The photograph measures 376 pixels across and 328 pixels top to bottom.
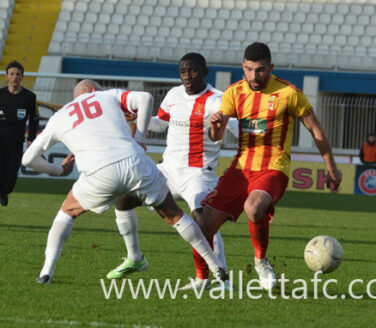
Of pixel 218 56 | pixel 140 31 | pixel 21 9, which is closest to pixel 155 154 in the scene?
pixel 218 56

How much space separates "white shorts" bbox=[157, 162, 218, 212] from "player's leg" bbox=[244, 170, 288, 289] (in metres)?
0.68

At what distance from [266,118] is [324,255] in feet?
3.80

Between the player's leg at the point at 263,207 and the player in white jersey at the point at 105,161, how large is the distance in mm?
447

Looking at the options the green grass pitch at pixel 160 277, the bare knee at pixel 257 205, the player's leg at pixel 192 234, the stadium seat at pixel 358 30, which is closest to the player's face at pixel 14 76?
the green grass pitch at pixel 160 277

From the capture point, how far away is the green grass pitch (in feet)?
17.6

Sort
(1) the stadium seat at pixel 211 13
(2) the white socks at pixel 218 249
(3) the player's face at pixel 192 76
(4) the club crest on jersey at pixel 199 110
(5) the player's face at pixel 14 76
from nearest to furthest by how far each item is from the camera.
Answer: (2) the white socks at pixel 218 249
(3) the player's face at pixel 192 76
(4) the club crest on jersey at pixel 199 110
(5) the player's face at pixel 14 76
(1) the stadium seat at pixel 211 13

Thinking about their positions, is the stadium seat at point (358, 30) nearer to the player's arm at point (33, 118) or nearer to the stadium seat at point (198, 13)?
the stadium seat at point (198, 13)

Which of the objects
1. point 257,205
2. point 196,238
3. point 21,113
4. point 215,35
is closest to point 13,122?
point 21,113

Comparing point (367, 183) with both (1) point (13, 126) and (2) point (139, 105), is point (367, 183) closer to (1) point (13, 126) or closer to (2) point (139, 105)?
(1) point (13, 126)

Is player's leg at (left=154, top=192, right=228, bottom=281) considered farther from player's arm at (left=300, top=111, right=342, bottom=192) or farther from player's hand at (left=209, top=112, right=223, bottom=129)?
player's arm at (left=300, top=111, right=342, bottom=192)

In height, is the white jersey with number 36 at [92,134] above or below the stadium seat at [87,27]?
below

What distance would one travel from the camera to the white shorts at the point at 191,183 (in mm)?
7188

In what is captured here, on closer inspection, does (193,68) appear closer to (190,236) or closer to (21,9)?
(190,236)

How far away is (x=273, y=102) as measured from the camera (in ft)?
21.7
